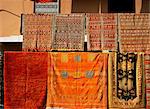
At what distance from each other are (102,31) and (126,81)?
1.68 metres

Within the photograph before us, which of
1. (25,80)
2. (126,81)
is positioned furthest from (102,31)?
(25,80)

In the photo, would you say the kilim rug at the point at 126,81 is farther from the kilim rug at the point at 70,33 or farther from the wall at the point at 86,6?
the wall at the point at 86,6

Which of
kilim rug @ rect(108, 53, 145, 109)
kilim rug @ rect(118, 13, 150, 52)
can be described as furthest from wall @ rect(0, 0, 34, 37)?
kilim rug @ rect(108, 53, 145, 109)

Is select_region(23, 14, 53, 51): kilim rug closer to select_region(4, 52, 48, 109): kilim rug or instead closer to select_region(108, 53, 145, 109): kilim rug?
select_region(4, 52, 48, 109): kilim rug

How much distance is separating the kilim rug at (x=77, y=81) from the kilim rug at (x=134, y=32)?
31.7 inches

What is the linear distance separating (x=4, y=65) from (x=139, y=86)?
4127 millimetres

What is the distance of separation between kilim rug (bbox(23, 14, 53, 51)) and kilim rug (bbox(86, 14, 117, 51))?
1.24 meters

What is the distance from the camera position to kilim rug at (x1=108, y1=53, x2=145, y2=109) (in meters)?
11.0

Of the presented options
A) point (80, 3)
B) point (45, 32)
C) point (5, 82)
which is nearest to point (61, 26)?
point (45, 32)

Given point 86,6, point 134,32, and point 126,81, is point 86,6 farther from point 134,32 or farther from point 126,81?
point 126,81

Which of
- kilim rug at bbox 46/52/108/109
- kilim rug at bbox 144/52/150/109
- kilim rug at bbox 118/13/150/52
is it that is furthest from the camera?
kilim rug at bbox 118/13/150/52

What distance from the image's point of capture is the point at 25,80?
37.8ft

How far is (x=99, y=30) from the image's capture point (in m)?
11.5

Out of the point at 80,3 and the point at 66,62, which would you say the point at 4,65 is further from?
the point at 80,3
